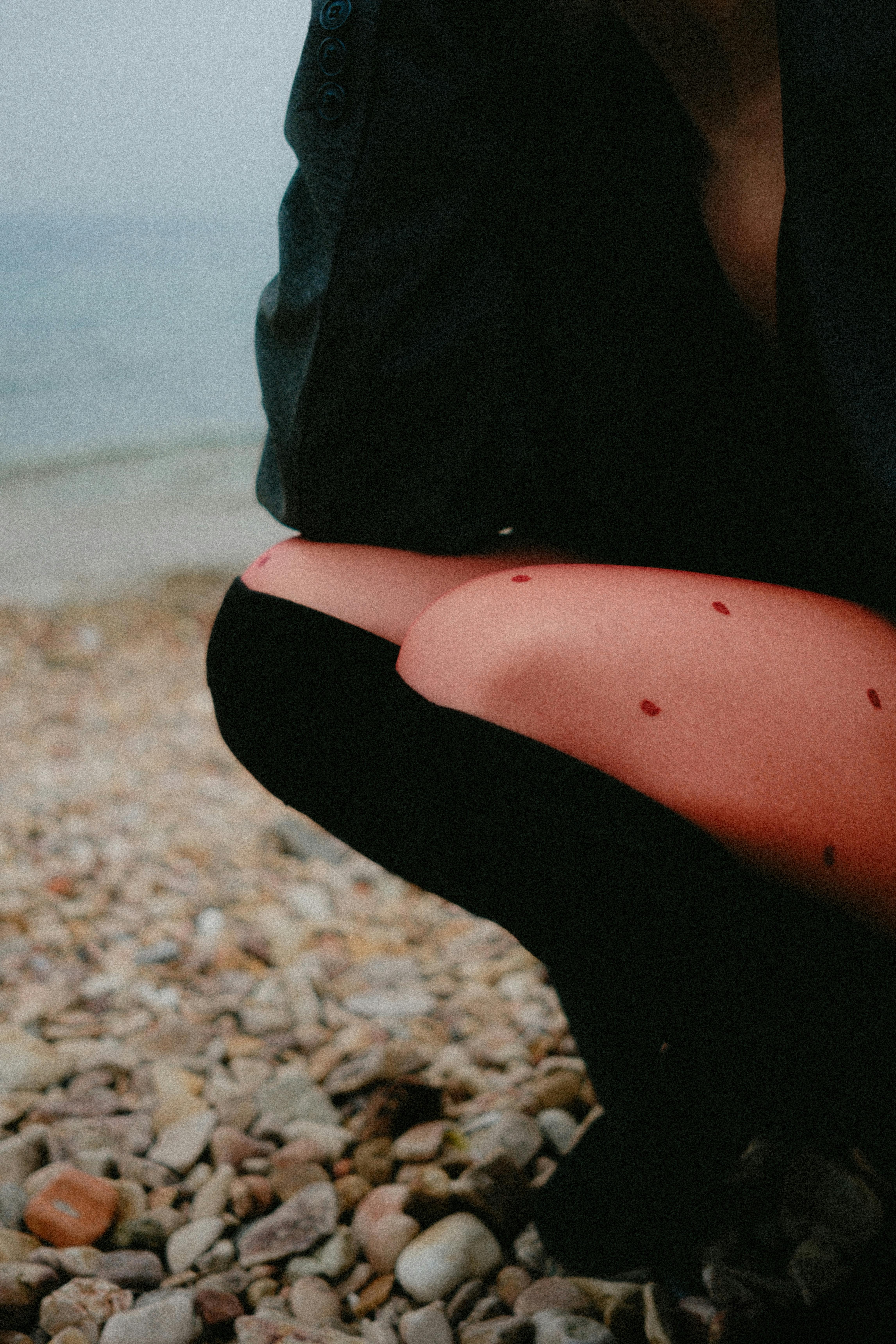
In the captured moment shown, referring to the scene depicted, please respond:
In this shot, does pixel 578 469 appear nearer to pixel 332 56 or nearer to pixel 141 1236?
pixel 332 56

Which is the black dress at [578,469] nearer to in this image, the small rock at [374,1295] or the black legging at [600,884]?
the black legging at [600,884]

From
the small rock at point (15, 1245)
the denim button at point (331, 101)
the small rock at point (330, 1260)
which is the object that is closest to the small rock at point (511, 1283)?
the small rock at point (330, 1260)

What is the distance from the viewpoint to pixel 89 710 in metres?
1.76

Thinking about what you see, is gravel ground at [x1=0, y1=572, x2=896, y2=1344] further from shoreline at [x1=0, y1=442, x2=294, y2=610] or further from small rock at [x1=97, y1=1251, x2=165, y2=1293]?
shoreline at [x1=0, y1=442, x2=294, y2=610]

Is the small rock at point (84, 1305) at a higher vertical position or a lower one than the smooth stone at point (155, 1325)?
lower

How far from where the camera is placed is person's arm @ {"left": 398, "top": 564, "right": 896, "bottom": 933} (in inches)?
17.3

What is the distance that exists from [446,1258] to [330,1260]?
92 mm

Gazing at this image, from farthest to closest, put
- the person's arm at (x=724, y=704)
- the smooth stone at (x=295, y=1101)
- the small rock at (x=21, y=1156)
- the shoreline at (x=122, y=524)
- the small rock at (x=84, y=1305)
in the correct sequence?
the shoreline at (x=122, y=524), the smooth stone at (x=295, y=1101), the small rock at (x=21, y=1156), the small rock at (x=84, y=1305), the person's arm at (x=724, y=704)

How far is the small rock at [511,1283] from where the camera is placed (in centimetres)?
71

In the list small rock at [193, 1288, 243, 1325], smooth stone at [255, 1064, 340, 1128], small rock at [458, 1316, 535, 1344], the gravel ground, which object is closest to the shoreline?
the gravel ground

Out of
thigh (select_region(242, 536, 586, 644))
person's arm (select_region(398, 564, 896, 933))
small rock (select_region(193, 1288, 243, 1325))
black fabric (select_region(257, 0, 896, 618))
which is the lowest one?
small rock (select_region(193, 1288, 243, 1325))

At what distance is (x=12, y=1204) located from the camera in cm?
74

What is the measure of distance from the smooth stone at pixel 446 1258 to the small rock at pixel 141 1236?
18 cm

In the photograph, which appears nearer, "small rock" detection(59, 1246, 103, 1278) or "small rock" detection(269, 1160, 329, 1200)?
"small rock" detection(59, 1246, 103, 1278)
